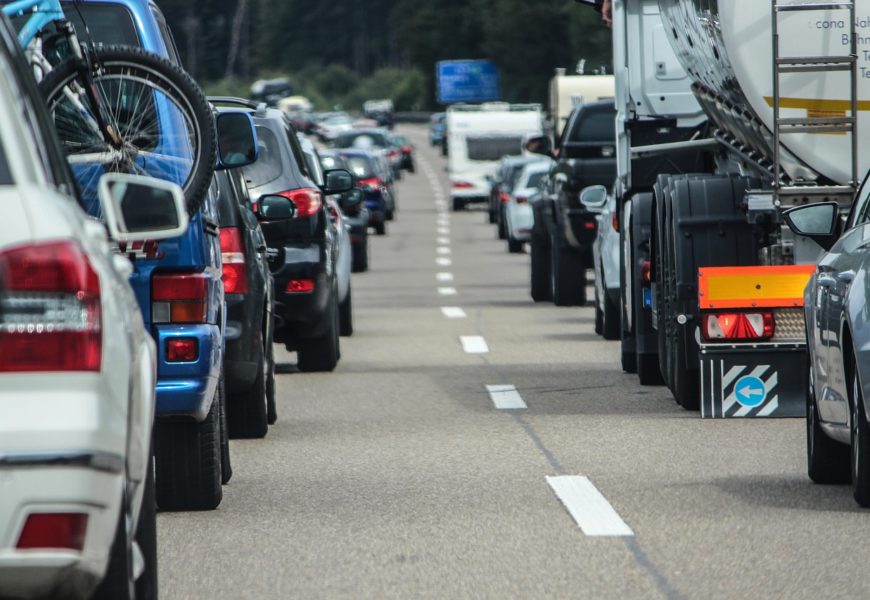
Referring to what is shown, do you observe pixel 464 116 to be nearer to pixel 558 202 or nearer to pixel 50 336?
pixel 558 202

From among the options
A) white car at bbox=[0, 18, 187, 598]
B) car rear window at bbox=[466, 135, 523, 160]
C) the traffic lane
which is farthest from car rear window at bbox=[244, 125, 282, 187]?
car rear window at bbox=[466, 135, 523, 160]

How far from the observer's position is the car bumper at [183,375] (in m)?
8.09

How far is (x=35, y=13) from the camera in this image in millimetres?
8141

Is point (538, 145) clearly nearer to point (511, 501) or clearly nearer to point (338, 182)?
point (338, 182)

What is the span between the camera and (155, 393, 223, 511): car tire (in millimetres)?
8469

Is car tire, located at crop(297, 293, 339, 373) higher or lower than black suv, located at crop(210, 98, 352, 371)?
lower

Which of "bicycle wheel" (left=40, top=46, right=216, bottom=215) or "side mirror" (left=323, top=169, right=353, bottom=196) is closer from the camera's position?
"bicycle wheel" (left=40, top=46, right=216, bottom=215)

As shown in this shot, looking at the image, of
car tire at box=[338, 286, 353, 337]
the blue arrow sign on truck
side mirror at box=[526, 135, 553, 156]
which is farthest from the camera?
the blue arrow sign on truck

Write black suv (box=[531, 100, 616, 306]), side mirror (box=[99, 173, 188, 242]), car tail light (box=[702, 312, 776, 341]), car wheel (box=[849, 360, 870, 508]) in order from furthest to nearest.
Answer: black suv (box=[531, 100, 616, 306]) < car tail light (box=[702, 312, 776, 341]) < car wheel (box=[849, 360, 870, 508]) < side mirror (box=[99, 173, 188, 242])

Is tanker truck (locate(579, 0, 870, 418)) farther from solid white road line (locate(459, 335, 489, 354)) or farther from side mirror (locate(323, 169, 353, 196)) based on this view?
solid white road line (locate(459, 335, 489, 354))

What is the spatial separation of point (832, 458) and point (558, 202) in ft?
42.2

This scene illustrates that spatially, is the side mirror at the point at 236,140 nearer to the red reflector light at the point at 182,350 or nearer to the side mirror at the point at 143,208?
the red reflector light at the point at 182,350

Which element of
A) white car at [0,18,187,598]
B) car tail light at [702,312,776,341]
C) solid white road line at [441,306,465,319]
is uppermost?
white car at [0,18,187,598]

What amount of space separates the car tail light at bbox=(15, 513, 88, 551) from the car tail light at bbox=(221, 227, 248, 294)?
20.6 feet
